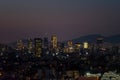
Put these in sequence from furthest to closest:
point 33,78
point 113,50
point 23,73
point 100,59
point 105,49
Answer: point 105,49 → point 113,50 → point 100,59 → point 23,73 → point 33,78

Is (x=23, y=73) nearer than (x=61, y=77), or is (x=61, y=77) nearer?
(x=61, y=77)

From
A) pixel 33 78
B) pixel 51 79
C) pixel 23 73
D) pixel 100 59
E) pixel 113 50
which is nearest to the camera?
pixel 51 79

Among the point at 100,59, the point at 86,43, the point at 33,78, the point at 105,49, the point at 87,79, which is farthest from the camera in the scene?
the point at 86,43

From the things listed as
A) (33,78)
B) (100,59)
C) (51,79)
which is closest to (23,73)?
(33,78)

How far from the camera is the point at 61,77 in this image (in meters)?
33.8

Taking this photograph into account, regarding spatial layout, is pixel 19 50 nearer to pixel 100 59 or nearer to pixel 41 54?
pixel 41 54

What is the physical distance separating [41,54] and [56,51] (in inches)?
321

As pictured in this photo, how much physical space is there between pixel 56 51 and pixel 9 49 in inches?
298

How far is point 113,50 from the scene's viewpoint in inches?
2579

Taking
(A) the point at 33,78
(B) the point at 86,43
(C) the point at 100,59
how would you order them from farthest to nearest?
(B) the point at 86,43
(C) the point at 100,59
(A) the point at 33,78

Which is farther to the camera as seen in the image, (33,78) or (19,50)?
(19,50)

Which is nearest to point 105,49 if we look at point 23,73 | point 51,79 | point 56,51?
point 56,51

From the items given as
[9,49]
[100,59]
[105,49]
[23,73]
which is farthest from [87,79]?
[9,49]

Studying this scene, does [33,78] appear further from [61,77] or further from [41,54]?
[41,54]
